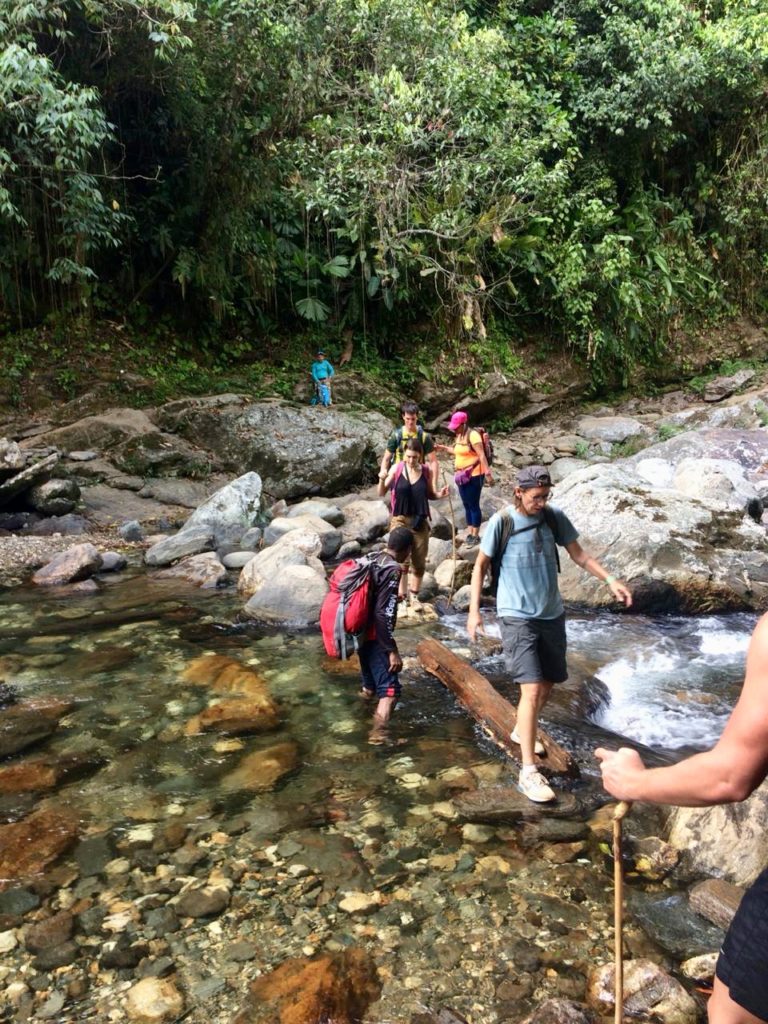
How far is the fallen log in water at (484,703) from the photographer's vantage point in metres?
4.70

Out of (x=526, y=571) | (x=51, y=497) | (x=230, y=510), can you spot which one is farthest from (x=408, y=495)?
(x=51, y=497)

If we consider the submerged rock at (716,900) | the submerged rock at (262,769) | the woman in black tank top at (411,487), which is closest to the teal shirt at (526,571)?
the submerged rock at (716,900)

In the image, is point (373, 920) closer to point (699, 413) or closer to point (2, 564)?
point (2, 564)

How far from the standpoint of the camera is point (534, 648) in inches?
173

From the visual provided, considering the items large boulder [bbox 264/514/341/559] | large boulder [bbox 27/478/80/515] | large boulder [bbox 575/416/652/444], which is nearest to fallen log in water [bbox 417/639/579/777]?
large boulder [bbox 264/514/341/559]

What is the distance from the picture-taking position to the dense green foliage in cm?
1252

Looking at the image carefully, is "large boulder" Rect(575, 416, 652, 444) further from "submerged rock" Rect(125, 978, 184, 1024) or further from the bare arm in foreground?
the bare arm in foreground

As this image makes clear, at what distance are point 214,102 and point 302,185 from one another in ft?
8.27

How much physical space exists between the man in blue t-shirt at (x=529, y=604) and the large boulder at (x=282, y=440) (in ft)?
32.1

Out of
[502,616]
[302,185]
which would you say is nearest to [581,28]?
[302,185]

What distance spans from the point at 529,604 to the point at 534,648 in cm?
25

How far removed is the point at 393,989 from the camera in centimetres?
300

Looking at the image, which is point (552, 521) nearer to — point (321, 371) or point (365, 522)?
point (365, 522)

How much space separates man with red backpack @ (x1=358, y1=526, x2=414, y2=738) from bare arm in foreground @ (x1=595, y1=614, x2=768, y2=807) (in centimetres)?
348
